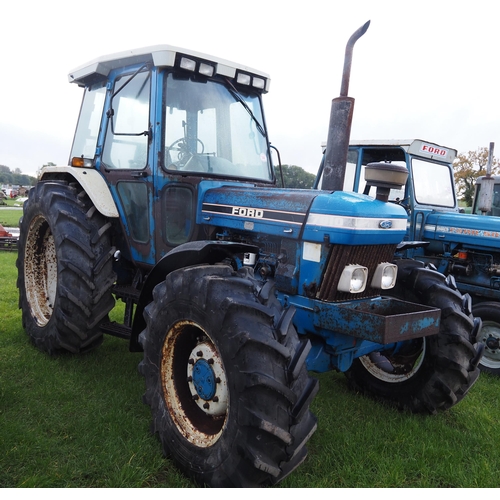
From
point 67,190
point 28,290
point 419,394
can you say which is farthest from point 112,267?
point 419,394

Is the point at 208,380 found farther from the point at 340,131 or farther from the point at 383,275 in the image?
the point at 340,131

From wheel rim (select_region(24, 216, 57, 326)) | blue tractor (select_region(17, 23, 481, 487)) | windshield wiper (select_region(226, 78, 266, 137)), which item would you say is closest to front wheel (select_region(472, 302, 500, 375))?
blue tractor (select_region(17, 23, 481, 487))

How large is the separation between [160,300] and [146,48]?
6.75 feet

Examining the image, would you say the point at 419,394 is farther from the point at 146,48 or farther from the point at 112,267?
the point at 146,48

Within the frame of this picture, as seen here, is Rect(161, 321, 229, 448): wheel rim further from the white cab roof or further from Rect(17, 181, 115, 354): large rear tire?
the white cab roof

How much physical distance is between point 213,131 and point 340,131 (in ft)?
3.96

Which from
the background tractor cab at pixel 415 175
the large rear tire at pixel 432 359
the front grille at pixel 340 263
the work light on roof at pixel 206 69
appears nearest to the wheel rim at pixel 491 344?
the background tractor cab at pixel 415 175

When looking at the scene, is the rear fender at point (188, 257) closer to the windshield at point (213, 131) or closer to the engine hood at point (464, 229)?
the windshield at point (213, 131)

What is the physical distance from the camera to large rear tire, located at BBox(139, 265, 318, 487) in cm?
230

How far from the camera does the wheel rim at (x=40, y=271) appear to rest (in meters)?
4.69

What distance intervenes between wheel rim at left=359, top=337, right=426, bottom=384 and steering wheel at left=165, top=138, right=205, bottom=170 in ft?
7.01

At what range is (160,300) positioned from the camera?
2.89 m

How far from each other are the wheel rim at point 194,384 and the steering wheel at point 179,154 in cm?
141

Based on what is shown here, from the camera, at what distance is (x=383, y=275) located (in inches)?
122
